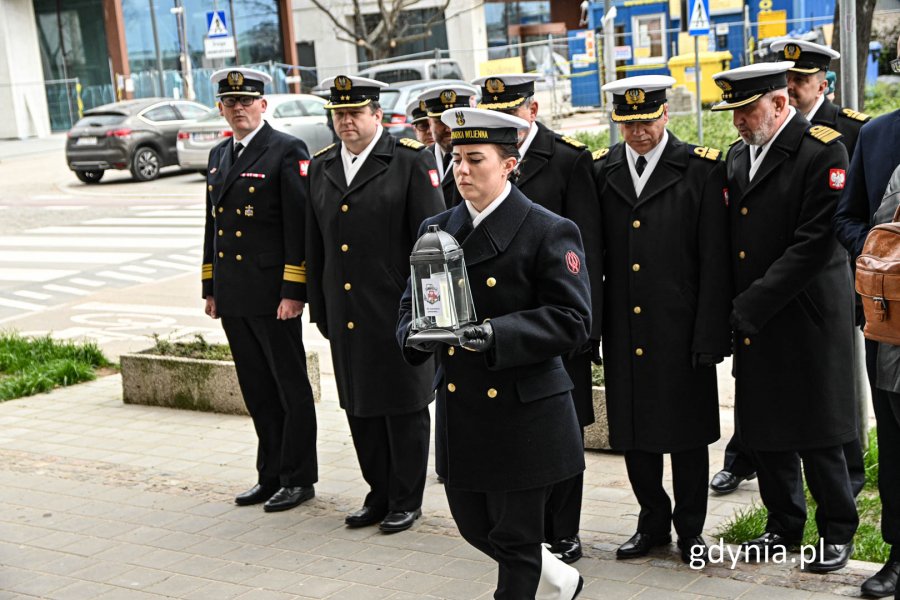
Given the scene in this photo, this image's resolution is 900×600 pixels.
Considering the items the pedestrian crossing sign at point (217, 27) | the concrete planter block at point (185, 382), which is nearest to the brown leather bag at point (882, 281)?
the concrete planter block at point (185, 382)

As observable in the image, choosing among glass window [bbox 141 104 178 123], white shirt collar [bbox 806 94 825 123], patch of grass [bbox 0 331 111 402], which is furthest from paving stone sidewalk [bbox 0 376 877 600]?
glass window [bbox 141 104 178 123]

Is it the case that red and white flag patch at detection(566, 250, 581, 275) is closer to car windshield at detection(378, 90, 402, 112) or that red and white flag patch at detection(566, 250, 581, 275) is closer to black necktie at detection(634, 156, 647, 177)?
black necktie at detection(634, 156, 647, 177)

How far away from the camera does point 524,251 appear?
165 inches

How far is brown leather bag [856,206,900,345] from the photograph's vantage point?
13.3 feet

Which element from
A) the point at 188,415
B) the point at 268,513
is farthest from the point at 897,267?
the point at 188,415

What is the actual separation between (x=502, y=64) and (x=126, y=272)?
22975 mm

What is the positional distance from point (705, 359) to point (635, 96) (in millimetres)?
1165

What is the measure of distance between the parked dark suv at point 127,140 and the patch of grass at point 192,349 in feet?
53.8

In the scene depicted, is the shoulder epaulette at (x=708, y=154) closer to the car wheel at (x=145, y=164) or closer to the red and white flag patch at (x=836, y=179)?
the red and white flag patch at (x=836, y=179)

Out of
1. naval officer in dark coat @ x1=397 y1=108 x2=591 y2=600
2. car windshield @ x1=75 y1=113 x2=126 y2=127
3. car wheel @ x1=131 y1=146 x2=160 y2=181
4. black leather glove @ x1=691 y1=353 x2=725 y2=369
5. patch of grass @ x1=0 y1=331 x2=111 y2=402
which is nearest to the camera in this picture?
naval officer in dark coat @ x1=397 y1=108 x2=591 y2=600

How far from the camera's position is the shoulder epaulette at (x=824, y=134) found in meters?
5.07

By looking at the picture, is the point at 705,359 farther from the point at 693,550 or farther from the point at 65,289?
the point at 65,289

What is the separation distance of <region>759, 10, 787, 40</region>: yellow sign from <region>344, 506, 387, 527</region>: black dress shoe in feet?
88.1

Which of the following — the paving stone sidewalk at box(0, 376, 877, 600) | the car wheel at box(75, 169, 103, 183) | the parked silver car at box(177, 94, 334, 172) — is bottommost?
the paving stone sidewalk at box(0, 376, 877, 600)
